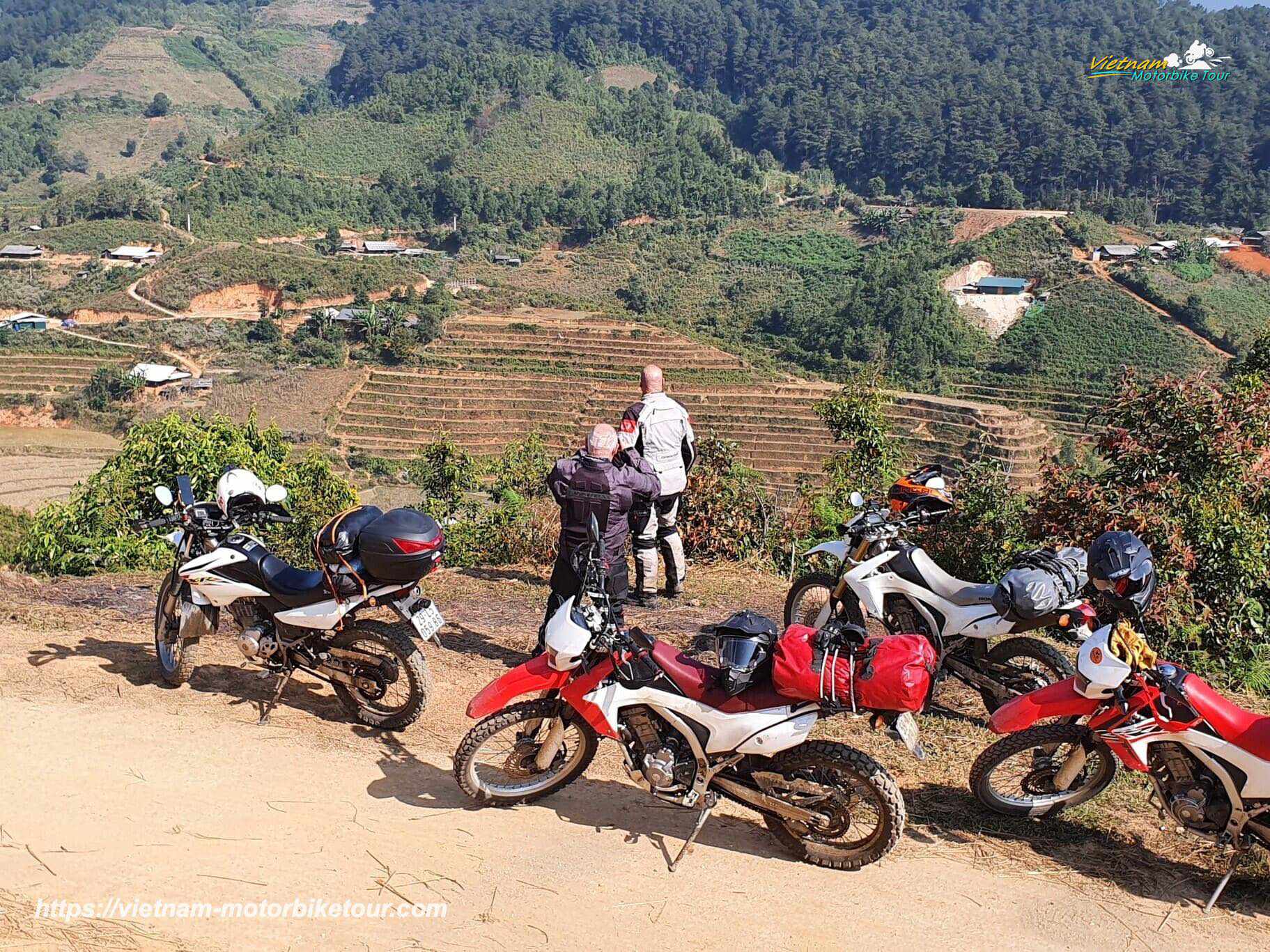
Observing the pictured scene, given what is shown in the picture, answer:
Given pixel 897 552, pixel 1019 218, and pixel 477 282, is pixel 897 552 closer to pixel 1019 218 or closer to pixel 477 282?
pixel 477 282

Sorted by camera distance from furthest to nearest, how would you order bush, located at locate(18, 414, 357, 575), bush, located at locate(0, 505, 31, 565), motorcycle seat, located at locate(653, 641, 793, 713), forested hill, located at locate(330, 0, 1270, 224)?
forested hill, located at locate(330, 0, 1270, 224) < bush, located at locate(0, 505, 31, 565) < bush, located at locate(18, 414, 357, 575) < motorcycle seat, located at locate(653, 641, 793, 713)

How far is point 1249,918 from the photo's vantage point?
3623 mm

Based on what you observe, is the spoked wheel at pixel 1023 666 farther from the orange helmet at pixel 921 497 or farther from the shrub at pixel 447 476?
the shrub at pixel 447 476

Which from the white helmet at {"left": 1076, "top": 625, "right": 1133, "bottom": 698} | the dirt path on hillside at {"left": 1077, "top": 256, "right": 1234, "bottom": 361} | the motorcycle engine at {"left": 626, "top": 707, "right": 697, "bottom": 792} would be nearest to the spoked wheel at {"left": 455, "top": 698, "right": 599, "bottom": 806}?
the motorcycle engine at {"left": 626, "top": 707, "right": 697, "bottom": 792}

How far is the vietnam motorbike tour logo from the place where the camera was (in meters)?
96.4

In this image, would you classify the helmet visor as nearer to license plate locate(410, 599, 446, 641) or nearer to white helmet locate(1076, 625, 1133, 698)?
white helmet locate(1076, 625, 1133, 698)

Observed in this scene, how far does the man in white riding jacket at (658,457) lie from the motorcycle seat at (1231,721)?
3.10 meters

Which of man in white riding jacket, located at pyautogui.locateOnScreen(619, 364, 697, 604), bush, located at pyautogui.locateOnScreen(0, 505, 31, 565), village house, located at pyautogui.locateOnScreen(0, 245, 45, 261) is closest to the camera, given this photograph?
man in white riding jacket, located at pyautogui.locateOnScreen(619, 364, 697, 604)

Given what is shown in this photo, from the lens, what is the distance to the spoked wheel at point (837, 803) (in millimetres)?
3730

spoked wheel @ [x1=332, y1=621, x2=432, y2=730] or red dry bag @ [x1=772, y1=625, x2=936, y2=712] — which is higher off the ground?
red dry bag @ [x1=772, y1=625, x2=936, y2=712]

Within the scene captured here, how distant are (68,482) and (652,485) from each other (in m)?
35.1

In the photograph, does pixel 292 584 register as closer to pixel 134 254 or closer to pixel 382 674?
pixel 382 674

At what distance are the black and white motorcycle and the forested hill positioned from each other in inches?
3293

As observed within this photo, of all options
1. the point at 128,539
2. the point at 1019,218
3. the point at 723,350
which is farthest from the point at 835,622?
the point at 1019,218
